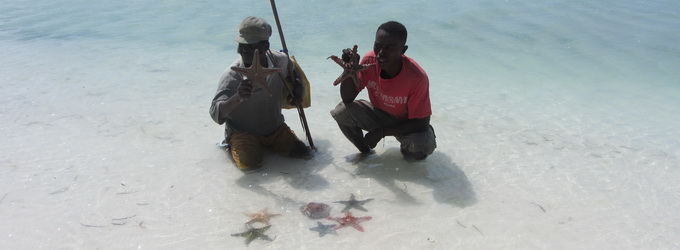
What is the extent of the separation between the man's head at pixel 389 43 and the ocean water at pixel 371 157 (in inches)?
41.8

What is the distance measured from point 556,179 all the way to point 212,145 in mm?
3161

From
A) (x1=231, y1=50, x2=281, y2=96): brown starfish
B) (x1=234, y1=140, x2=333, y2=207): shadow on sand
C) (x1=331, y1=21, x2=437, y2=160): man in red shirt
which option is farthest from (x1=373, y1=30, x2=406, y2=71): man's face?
(x1=234, y1=140, x2=333, y2=207): shadow on sand

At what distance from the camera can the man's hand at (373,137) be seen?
4543 mm

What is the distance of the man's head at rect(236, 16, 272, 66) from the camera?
4.18 metres

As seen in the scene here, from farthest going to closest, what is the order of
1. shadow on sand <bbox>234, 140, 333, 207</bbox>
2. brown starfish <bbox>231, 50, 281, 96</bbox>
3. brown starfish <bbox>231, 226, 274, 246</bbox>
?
shadow on sand <bbox>234, 140, 333, 207</bbox> < brown starfish <bbox>231, 50, 281, 96</bbox> < brown starfish <bbox>231, 226, 274, 246</bbox>

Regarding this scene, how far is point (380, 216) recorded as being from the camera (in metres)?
3.91

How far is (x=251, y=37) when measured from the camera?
4195 mm

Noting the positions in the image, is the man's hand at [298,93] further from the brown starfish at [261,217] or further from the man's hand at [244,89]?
the brown starfish at [261,217]

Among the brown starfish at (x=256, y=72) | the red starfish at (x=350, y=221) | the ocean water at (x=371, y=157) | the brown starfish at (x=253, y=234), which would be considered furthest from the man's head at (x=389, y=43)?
the brown starfish at (x=253, y=234)

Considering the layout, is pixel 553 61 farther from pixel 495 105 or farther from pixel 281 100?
pixel 281 100

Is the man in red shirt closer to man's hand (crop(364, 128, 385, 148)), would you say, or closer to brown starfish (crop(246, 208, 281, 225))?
man's hand (crop(364, 128, 385, 148))

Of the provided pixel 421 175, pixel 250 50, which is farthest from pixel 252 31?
pixel 421 175

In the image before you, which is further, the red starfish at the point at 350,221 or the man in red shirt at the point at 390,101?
the man in red shirt at the point at 390,101

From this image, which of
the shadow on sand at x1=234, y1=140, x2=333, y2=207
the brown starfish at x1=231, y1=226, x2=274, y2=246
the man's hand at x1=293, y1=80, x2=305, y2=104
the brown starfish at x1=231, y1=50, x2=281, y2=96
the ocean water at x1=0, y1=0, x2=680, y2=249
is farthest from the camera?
the man's hand at x1=293, y1=80, x2=305, y2=104
